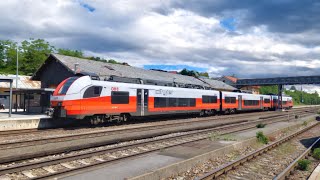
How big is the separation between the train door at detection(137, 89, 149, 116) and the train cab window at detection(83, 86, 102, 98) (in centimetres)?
424

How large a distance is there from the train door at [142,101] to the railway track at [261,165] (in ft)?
36.3

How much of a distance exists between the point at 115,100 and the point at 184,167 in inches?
500

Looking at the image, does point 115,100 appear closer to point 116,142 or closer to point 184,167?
point 116,142

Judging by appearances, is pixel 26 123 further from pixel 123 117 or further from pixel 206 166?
pixel 206 166

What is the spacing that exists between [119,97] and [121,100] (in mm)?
311

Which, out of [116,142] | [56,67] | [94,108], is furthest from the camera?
[56,67]

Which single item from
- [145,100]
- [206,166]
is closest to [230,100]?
[145,100]

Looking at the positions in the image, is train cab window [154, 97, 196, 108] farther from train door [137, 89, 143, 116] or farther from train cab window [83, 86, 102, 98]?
train cab window [83, 86, 102, 98]

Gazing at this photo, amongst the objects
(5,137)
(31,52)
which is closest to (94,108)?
(5,137)

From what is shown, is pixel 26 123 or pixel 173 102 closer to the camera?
pixel 26 123

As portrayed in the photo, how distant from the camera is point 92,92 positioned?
795 inches

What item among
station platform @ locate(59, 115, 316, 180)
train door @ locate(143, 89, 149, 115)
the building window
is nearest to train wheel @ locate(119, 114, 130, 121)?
train door @ locate(143, 89, 149, 115)

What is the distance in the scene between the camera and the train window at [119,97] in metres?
21.7

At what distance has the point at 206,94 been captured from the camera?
34.4m
